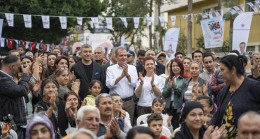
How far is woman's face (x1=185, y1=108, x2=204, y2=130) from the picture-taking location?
6738 millimetres

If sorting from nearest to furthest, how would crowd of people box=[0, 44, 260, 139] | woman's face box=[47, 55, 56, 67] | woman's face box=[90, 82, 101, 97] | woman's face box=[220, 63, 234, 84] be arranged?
crowd of people box=[0, 44, 260, 139] → woman's face box=[220, 63, 234, 84] → woman's face box=[90, 82, 101, 97] → woman's face box=[47, 55, 56, 67]

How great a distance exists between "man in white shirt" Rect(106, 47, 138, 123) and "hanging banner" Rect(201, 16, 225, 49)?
23.7 feet

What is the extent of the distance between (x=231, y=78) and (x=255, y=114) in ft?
5.58

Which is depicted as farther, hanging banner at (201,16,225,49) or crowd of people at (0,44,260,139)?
hanging banner at (201,16,225,49)

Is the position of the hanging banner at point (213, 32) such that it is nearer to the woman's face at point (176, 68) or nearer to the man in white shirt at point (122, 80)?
the woman's face at point (176, 68)

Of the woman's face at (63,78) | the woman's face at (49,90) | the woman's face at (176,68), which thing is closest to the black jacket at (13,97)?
the woman's face at (49,90)

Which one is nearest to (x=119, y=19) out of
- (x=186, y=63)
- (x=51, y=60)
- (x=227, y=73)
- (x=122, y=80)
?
(x=51, y=60)

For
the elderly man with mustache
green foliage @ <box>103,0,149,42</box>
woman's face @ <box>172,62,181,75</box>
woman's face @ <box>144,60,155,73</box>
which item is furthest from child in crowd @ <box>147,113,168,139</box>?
green foliage @ <box>103,0,149,42</box>

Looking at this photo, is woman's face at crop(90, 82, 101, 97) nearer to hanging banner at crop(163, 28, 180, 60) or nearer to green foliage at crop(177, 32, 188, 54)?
hanging banner at crop(163, 28, 180, 60)

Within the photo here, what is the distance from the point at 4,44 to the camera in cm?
3036

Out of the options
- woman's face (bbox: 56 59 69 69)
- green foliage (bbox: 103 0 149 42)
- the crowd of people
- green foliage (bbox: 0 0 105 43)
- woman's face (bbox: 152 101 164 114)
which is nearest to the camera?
the crowd of people

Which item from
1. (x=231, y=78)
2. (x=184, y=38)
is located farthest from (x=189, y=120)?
(x=184, y=38)

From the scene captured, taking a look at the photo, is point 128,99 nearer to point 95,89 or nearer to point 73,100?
point 95,89

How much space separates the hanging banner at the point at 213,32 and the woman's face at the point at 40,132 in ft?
40.6
